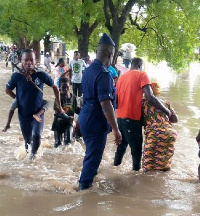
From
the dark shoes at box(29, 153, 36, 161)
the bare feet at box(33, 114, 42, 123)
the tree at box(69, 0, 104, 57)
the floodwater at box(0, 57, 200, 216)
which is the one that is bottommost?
the floodwater at box(0, 57, 200, 216)

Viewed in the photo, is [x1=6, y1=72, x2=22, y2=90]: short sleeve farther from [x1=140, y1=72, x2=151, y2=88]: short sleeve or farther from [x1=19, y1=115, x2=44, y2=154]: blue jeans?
[x1=140, y1=72, x2=151, y2=88]: short sleeve

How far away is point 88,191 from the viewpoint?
3.99 metres

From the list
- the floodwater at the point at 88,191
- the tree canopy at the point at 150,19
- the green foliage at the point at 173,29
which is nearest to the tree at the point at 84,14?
the tree canopy at the point at 150,19

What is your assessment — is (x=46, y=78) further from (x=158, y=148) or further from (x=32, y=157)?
(x=158, y=148)

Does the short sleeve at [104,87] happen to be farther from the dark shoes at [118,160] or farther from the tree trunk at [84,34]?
the tree trunk at [84,34]

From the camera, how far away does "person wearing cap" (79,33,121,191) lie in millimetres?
3609

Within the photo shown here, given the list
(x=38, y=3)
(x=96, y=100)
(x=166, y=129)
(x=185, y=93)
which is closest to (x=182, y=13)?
(x=185, y=93)

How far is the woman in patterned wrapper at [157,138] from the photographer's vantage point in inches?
183

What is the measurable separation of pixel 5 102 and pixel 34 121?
6260mm

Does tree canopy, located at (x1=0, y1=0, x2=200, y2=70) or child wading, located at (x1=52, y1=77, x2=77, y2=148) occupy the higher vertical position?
tree canopy, located at (x1=0, y1=0, x2=200, y2=70)

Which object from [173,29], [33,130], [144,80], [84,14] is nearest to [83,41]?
[84,14]

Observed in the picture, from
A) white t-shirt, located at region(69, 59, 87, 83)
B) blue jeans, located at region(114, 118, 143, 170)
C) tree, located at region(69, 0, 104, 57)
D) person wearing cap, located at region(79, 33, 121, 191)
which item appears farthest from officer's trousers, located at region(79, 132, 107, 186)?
tree, located at region(69, 0, 104, 57)

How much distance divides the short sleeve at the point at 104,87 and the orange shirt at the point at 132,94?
0.99m

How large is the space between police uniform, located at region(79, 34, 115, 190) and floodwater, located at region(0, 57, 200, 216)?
0.34m
